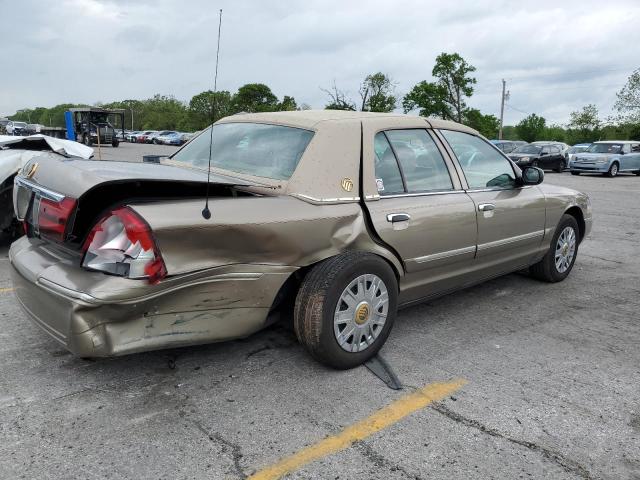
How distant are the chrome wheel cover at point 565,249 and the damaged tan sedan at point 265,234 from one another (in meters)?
1.17

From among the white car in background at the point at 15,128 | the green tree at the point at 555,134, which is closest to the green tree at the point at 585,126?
→ the green tree at the point at 555,134

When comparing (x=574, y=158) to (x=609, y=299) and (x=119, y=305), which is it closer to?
(x=609, y=299)

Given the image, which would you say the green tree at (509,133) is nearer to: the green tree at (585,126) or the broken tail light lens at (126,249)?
the green tree at (585,126)

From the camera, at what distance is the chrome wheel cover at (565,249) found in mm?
5227

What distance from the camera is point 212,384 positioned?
3029mm

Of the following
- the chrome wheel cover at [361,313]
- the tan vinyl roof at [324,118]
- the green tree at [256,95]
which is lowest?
the chrome wheel cover at [361,313]

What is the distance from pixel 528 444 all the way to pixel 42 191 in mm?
2764

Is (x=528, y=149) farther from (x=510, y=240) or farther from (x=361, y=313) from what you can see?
(x=361, y=313)

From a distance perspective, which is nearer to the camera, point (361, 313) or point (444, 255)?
point (361, 313)

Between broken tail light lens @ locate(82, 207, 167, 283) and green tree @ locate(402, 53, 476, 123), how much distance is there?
5953cm

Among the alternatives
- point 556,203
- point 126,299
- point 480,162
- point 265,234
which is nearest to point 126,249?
point 126,299

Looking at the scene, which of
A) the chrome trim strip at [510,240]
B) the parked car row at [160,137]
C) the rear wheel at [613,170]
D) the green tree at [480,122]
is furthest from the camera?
the green tree at [480,122]

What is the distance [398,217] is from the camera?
3436mm

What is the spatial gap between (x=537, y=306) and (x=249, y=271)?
9.34 ft
